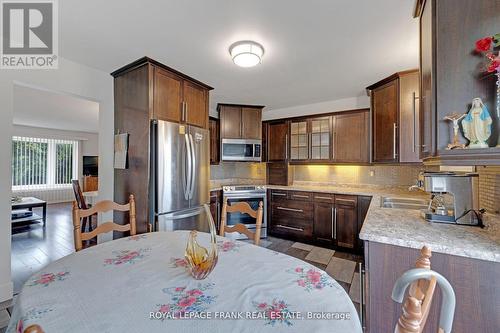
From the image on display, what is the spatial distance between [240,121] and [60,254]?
3.34 m

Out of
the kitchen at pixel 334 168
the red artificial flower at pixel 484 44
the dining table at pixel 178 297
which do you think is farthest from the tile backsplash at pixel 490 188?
the dining table at pixel 178 297

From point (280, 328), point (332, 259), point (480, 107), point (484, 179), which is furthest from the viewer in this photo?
point (332, 259)

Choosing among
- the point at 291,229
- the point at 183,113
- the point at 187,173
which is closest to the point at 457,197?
the point at 187,173

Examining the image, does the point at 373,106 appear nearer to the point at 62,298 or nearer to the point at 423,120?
the point at 423,120

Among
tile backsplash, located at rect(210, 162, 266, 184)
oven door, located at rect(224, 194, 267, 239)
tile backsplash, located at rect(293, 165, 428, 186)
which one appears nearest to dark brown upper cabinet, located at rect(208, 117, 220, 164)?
tile backsplash, located at rect(210, 162, 266, 184)

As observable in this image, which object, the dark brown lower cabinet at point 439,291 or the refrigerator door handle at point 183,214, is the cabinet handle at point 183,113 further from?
the dark brown lower cabinet at point 439,291

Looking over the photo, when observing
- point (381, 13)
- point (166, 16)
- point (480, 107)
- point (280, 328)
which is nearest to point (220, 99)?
point (166, 16)

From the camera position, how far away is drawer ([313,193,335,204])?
337 centimetres

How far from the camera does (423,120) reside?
1.39m

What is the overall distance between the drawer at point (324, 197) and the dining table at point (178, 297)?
7.93 feet

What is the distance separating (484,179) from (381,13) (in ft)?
4.61

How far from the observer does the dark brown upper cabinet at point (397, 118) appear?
8.43 ft

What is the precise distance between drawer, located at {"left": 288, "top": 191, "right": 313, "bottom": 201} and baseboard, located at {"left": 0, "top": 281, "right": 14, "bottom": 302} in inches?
133

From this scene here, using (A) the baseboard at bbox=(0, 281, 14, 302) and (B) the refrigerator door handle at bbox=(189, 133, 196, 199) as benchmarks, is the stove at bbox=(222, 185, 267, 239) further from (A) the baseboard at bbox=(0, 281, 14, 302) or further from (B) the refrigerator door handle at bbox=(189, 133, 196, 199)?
(A) the baseboard at bbox=(0, 281, 14, 302)
